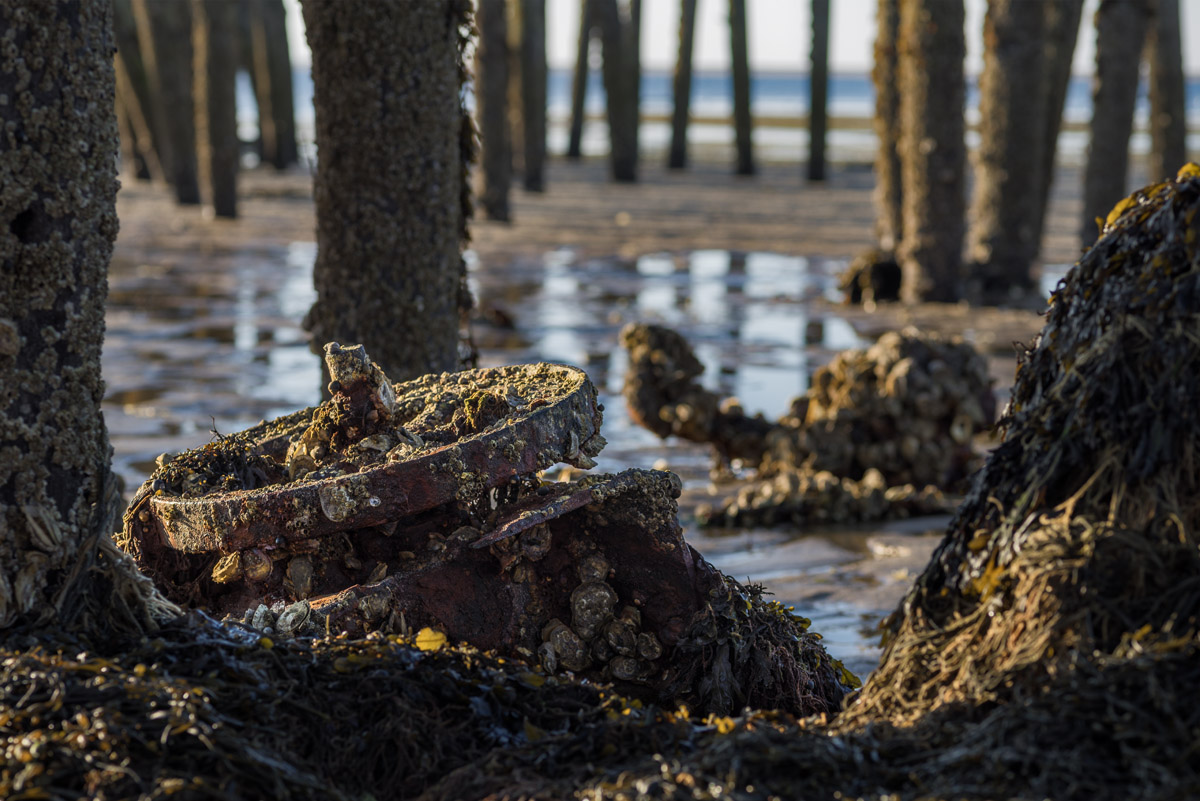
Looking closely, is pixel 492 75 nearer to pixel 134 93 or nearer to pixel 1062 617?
pixel 134 93

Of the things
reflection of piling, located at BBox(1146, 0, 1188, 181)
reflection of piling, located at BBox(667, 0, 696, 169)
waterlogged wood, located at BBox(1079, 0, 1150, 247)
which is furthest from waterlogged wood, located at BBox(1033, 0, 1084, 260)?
reflection of piling, located at BBox(667, 0, 696, 169)

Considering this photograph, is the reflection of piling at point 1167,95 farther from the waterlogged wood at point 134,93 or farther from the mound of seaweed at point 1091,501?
the waterlogged wood at point 134,93

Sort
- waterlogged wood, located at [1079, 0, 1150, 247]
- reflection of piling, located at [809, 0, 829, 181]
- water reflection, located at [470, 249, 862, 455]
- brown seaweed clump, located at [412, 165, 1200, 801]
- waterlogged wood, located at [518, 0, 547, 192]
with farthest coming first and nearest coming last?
reflection of piling, located at [809, 0, 829, 181]
waterlogged wood, located at [518, 0, 547, 192]
waterlogged wood, located at [1079, 0, 1150, 247]
water reflection, located at [470, 249, 862, 455]
brown seaweed clump, located at [412, 165, 1200, 801]

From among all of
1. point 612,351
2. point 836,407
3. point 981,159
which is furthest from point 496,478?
point 981,159

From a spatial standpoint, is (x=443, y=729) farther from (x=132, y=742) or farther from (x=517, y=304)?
(x=517, y=304)

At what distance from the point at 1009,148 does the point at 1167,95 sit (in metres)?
4.48

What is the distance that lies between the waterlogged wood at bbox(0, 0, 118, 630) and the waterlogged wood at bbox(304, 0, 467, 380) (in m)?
1.96

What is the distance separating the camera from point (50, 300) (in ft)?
7.76

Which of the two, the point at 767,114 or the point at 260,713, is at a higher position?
the point at 767,114

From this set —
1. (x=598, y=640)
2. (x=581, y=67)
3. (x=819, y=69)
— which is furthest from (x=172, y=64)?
(x=598, y=640)

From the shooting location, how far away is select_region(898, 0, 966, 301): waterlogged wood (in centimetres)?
977

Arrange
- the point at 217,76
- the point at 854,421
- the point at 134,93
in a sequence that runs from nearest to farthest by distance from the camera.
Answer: the point at 854,421, the point at 217,76, the point at 134,93

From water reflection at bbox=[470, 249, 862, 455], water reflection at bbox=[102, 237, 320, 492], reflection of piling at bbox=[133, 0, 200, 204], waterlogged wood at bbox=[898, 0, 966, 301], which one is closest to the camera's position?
water reflection at bbox=[102, 237, 320, 492]

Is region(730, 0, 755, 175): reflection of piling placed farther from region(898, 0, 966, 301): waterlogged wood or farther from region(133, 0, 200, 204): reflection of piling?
region(898, 0, 966, 301): waterlogged wood
